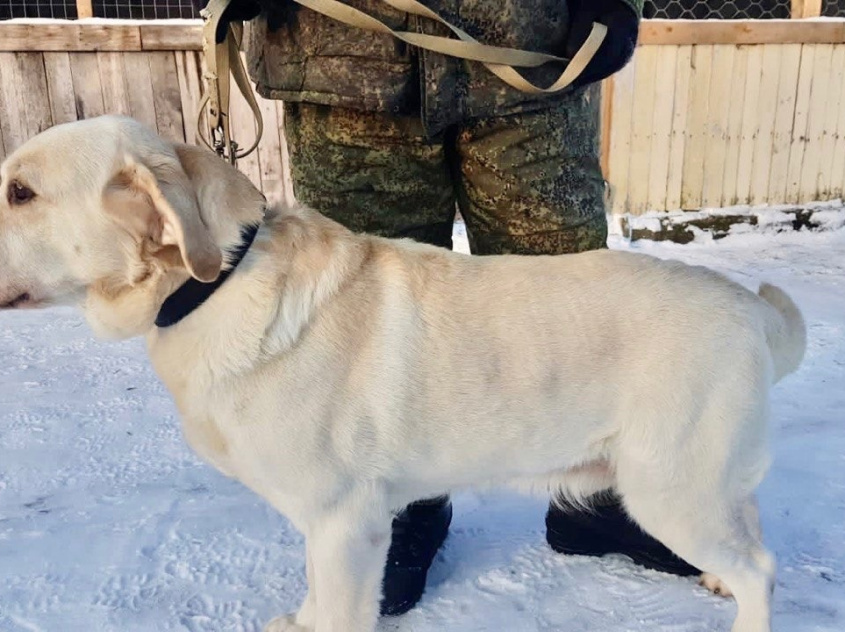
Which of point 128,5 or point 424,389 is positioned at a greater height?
point 128,5

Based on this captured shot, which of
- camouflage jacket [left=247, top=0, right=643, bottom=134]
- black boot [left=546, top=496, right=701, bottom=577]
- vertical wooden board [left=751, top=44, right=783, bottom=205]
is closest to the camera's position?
camouflage jacket [left=247, top=0, right=643, bottom=134]

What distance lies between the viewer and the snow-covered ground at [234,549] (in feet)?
7.04

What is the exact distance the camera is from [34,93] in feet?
19.3

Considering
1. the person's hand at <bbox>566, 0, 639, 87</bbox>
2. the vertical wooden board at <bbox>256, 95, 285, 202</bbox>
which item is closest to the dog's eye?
the person's hand at <bbox>566, 0, 639, 87</bbox>

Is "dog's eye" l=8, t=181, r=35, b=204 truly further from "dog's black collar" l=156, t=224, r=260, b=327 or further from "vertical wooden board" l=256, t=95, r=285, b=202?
"vertical wooden board" l=256, t=95, r=285, b=202

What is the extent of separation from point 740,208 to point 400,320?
5.67m

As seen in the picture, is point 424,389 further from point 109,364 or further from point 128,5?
point 128,5

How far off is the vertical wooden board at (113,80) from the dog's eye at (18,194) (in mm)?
4828

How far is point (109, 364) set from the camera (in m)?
3.99

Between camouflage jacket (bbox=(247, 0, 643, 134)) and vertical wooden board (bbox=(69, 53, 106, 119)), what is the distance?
4402mm

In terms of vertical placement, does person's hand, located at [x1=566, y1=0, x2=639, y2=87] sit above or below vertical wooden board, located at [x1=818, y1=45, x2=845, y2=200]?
above

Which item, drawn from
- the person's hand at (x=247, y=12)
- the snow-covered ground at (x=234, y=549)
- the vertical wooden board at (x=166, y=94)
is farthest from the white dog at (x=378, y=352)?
the vertical wooden board at (x=166, y=94)

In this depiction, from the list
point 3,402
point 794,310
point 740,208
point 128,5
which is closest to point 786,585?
point 794,310

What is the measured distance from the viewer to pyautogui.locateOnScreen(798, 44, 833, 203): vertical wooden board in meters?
6.36
